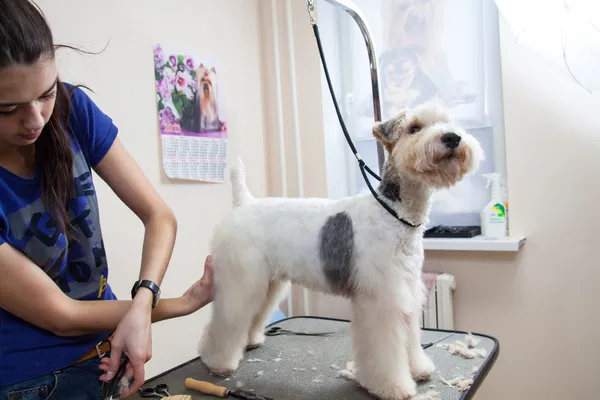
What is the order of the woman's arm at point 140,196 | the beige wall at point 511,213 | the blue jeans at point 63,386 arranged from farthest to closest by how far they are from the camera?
the beige wall at point 511,213
the woman's arm at point 140,196
the blue jeans at point 63,386

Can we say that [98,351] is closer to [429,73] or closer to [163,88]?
[163,88]

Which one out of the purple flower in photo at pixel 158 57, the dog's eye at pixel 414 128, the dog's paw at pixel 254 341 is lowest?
the dog's paw at pixel 254 341

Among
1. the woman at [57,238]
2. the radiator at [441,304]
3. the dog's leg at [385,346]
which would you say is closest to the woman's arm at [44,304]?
the woman at [57,238]

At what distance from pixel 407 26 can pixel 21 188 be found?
70.4 inches

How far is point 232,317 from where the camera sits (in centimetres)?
130

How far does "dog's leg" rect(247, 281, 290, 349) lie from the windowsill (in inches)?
28.7

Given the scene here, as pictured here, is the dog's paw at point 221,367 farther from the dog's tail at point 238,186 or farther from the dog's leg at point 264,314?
the dog's tail at point 238,186

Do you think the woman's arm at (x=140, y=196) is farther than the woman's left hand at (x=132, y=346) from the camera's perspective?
Yes

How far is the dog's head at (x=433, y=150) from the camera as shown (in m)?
1.13

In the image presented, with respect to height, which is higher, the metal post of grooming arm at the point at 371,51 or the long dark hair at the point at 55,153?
the metal post of grooming arm at the point at 371,51

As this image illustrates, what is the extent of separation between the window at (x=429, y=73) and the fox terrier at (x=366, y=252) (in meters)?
0.86

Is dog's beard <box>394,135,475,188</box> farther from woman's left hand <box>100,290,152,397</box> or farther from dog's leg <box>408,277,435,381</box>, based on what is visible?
woman's left hand <box>100,290,152,397</box>

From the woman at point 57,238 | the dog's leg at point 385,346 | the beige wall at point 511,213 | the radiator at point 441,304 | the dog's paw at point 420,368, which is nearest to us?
the woman at point 57,238

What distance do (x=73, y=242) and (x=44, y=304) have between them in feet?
0.70
